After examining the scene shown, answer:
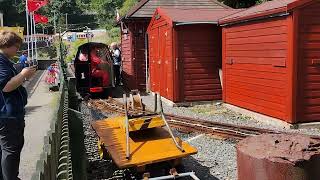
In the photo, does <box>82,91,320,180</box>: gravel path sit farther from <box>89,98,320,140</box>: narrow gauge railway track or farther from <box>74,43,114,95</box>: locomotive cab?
<box>74,43,114,95</box>: locomotive cab

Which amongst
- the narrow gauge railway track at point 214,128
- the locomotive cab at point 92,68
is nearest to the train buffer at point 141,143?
the narrow gauge railway track at point 214,128

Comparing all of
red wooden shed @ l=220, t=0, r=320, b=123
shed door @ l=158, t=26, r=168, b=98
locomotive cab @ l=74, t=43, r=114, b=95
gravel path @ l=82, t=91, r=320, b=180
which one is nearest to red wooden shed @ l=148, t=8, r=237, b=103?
shed door @ l=158, t=26, r=168, b=98

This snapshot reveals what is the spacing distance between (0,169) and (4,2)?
93345 mm

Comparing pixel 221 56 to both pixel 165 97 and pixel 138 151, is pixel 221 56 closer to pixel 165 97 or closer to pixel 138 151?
pixel 165 97

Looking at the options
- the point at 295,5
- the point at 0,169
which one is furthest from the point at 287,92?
the point at 0,169

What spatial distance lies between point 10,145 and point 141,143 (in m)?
2.43

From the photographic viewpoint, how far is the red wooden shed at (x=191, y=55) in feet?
45.0

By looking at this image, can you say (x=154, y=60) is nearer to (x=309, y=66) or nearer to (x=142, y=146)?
(x=309, y=66)

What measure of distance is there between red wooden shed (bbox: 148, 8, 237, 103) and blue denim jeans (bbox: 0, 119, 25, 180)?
951cm

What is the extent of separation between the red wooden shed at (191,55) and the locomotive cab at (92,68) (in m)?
3.44

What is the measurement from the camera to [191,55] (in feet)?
45.6

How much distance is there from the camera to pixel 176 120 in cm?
1116

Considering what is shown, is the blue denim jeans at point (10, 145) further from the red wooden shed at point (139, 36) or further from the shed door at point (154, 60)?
the red wooden shed at point (139, 36)

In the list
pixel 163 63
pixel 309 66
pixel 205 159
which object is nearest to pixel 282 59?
pixel 309 66
